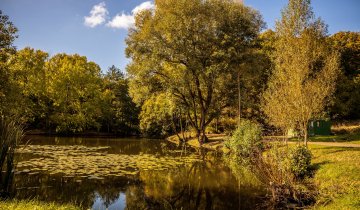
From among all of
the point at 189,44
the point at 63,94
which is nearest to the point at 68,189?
the point at 189,44

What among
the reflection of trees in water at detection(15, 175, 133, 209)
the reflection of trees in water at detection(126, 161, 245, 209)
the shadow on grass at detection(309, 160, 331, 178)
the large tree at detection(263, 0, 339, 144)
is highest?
the large tree at detection(263, 0, 339, 144)

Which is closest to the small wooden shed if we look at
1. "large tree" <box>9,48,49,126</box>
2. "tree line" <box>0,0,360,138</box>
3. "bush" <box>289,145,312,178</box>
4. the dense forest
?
the dense forest

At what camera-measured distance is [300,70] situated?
813 inches

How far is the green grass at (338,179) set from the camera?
11.3 m

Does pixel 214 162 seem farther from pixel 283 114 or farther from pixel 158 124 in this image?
pixel 158 124

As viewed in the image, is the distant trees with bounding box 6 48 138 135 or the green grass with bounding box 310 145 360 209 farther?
the distant trees with bounding box 6 48 138 135

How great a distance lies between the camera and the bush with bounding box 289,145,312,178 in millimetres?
16339

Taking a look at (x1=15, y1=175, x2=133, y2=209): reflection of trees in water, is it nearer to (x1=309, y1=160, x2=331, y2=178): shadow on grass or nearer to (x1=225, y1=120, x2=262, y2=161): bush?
(x1=309, y1=160, x2=331, y2=178): shadow on grass

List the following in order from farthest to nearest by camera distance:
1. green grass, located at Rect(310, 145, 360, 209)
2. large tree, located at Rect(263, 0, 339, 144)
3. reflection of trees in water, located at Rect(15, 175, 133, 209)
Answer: large tree, located at Rect(263, 0, 339, 144)
reflection of trees in water, located at Rect(15, 175, 133, 209)
green grass, located at Rect(310, 145, 360, 209)

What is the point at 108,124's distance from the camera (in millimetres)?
67562

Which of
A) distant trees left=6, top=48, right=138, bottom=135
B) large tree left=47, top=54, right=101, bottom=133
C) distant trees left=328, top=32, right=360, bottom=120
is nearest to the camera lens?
distant trees left=328, top=32, right=360, bottom=120

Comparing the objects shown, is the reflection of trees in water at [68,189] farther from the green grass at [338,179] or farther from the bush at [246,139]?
the bush at [246,139]

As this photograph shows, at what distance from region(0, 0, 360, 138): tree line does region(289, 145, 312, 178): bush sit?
4465 mm

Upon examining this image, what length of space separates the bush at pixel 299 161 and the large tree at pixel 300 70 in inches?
160
